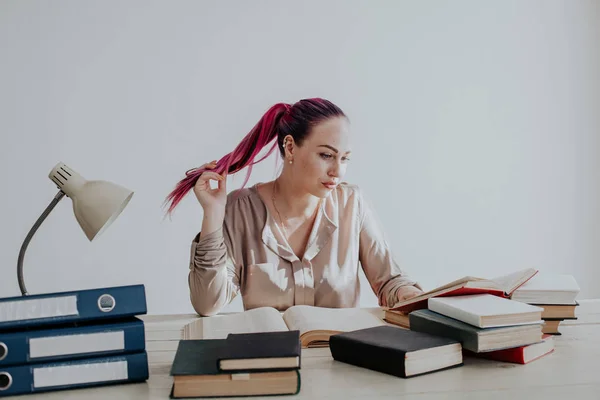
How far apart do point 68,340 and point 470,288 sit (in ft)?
2.73

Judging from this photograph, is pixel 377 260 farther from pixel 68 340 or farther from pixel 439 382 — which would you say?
pixel 68 340

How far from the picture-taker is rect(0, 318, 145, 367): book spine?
3.95ft

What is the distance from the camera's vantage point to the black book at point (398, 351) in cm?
130

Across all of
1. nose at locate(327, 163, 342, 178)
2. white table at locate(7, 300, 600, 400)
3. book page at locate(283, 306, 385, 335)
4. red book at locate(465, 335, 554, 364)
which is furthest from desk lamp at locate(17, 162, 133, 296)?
nose at locate(327, 163, 342, 178)

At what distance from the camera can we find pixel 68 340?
1222 mm

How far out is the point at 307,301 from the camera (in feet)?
7.66

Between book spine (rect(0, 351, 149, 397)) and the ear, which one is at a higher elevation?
the ear

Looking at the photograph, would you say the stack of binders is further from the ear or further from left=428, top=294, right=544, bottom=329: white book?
the ear

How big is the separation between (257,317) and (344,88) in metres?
2.74

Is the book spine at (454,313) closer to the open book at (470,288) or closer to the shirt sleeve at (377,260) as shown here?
the open book at (470,288)

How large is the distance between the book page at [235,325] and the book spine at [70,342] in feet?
1.02

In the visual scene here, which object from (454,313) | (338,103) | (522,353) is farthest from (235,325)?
(338,103)

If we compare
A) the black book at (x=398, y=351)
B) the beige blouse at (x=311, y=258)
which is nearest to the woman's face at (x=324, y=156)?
the beige blouse at (x=311, y=258)

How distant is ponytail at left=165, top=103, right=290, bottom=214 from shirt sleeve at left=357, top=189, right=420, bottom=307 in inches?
15.5
